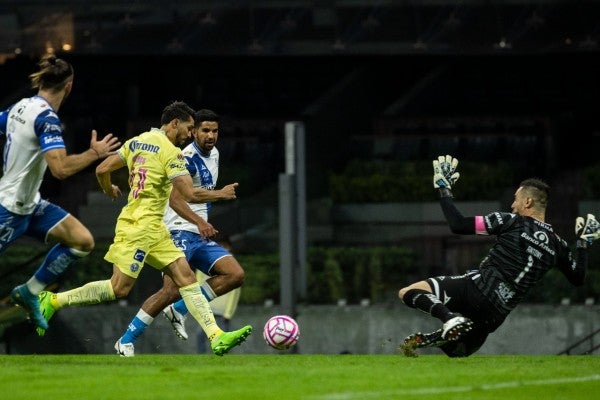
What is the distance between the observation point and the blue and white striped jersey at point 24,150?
1075 centimetres

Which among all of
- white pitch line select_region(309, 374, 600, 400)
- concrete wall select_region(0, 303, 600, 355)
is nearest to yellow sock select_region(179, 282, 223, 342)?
white pitch line select_region(309, 374, 600, 400)

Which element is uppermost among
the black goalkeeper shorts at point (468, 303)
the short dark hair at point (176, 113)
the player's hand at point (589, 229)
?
the short dark hair at point (176, 113)

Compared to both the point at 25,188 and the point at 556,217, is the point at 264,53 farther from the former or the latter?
the point at 25,188

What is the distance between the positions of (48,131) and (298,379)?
2.69 meters

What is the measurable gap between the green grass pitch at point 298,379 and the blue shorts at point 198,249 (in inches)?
60.1

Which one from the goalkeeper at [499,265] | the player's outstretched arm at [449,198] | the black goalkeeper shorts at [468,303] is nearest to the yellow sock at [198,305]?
the goalkeeper at [499,265]

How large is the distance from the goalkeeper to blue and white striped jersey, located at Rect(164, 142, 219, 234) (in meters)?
2.19

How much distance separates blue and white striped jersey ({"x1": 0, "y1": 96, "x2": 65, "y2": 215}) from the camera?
10750 mm

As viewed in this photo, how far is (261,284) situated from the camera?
2273cm

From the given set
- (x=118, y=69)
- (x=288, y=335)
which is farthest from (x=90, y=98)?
(x=288, y=335)

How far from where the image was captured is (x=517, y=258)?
12.4 m

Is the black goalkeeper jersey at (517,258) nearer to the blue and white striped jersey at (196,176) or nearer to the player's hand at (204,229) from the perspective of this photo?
the player's hand at (204,229)

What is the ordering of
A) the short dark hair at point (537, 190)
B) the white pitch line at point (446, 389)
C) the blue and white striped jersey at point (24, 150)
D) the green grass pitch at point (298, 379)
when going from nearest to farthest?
the white pitch line at point (446, 389)
the green grass pitch at point (298, 379)
the blue and white striped jersey at point (24, 150)
the short dark hair at point (537, 190)

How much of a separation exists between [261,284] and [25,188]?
471 inches
